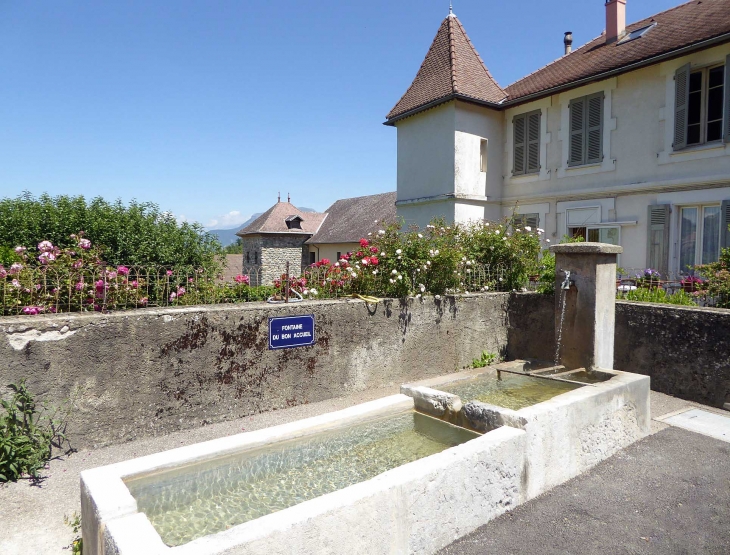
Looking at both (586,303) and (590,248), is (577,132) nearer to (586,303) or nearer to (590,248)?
(590,248)

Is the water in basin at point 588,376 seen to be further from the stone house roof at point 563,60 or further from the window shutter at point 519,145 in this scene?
the window shutter at point 519,145

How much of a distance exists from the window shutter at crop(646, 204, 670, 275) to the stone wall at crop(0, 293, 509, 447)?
6906 millimetres

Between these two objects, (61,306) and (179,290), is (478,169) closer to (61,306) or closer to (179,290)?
→ (179,290)

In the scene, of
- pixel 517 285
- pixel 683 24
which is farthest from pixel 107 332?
pixel 683 24

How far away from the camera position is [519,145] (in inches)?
589

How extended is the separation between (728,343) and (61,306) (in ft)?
26.5

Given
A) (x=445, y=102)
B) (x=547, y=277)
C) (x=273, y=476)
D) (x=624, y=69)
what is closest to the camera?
(x=273, y=476)

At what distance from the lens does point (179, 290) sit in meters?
5.64

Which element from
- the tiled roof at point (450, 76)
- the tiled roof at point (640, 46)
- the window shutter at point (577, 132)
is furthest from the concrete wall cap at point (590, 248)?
the tiled roof at point (450, 76)

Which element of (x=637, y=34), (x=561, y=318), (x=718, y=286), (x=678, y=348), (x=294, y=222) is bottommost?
(x=678, y=348)

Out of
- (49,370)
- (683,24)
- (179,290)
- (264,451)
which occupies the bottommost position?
(264,451)

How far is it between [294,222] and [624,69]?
2794 cm

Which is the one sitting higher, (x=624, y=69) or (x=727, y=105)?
(x=624, y=69)

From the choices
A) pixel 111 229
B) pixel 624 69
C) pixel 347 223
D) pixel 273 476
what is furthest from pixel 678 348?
pixel 347 223
